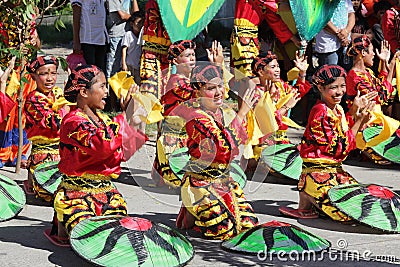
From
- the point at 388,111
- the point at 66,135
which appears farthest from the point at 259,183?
the point at 388,111

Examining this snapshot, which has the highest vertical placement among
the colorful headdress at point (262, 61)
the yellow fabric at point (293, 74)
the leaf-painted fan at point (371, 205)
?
the colorful headdress at point (262, 61)

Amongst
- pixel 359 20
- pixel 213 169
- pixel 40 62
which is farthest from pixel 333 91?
pixel 359 20

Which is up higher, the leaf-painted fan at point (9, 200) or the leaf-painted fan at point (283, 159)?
the leaf-painted fan at point (283, 159)

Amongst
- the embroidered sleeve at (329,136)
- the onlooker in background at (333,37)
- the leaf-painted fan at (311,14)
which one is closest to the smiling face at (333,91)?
the embroidered sleeve at (329,136)

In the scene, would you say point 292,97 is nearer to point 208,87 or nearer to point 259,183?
point 259,183

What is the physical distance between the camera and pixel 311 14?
7770mm

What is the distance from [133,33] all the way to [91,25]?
2.67 ft

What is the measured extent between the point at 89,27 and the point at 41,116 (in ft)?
8.54

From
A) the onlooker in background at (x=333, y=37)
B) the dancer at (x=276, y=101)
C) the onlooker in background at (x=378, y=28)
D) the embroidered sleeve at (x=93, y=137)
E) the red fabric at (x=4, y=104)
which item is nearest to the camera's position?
the embroidered sleeve at (x=93, y=137)

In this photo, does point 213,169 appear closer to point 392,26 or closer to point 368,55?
point 368,55

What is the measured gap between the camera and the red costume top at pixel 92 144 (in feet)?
15.3

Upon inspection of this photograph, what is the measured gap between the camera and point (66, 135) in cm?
478

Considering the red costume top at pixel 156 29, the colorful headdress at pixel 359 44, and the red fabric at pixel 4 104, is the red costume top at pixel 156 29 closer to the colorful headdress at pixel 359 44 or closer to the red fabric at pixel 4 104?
the red fabric at pixel 4 104

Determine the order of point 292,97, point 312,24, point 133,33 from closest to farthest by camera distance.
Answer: point 292,97, point 312,24, point 133,33
